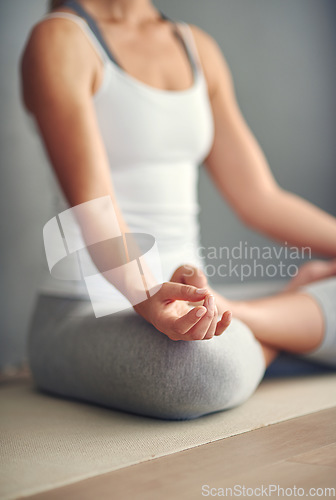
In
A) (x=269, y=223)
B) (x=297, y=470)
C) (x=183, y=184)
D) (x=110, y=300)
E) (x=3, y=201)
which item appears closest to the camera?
(x=297, y=470)

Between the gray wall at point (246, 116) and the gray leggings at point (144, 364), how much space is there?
22.7 inches

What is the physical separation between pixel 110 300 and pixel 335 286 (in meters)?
0.53

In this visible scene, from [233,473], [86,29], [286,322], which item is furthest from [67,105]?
[233,473]

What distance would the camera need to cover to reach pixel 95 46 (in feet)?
4.37

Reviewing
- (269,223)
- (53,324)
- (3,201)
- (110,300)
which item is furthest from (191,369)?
(3,201)

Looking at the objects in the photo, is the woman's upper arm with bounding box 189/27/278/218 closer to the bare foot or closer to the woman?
the woman

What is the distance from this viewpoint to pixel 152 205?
1.40 meters

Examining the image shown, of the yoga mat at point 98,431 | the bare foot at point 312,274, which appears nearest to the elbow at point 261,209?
the bare foot at point 312,274

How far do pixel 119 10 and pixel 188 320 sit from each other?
2.95 ft

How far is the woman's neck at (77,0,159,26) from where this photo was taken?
1.46m

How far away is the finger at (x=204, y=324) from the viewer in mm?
880

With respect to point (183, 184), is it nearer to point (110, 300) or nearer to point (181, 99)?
point (181, 99)

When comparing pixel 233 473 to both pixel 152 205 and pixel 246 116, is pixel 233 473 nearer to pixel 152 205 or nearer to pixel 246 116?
pixel 152 205

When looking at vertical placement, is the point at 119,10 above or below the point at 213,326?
above
